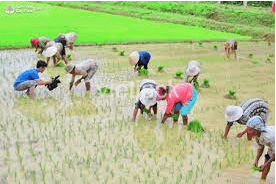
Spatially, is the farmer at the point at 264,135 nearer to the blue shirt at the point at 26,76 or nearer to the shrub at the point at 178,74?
the blue shirt at the point at 26,76

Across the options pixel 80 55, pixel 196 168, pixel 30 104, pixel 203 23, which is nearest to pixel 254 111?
pixel 196 168

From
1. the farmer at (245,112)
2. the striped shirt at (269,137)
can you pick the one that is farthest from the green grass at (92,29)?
the striped shirt at (269,137)

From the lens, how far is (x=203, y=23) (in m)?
22.3

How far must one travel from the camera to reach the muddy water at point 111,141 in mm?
5477

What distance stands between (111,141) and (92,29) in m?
12.9

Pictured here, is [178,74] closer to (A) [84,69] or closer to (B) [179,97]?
(A) [84,69]

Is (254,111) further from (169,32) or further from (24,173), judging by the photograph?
(169,32)

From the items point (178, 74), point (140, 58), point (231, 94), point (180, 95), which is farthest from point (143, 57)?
point (180, 95)

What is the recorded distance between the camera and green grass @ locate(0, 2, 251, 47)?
16.4 m

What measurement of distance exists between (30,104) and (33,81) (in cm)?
42

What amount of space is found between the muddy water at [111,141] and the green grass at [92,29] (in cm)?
594

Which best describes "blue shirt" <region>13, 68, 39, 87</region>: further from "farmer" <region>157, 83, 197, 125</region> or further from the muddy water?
"farmer" <region>157, 83, 197, 125</region>

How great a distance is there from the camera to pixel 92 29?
18.9 meters

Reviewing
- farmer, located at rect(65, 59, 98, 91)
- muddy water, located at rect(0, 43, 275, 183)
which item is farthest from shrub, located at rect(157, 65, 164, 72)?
farmer, located at rect(65, 59, 98, 91)
